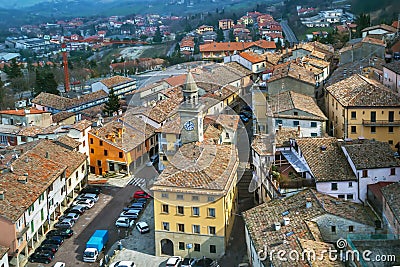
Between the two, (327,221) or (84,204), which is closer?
(327,221)

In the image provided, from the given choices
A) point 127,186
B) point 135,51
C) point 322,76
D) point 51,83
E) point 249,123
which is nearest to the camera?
point 127,186

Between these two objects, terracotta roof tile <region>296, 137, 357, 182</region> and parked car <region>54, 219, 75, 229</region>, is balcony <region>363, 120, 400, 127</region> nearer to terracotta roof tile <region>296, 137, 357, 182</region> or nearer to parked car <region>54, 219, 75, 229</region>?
terracotta roof tile <region>296, 137, 357, 182</region>

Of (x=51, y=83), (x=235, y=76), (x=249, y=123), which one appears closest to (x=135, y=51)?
(x=51, y=83)

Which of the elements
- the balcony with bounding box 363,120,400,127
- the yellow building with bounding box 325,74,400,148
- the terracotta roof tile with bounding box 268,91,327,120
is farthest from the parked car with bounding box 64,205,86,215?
the balcony with bounding box 363,120,400,127

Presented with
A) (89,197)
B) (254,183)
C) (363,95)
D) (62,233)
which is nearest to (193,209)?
(254,183)

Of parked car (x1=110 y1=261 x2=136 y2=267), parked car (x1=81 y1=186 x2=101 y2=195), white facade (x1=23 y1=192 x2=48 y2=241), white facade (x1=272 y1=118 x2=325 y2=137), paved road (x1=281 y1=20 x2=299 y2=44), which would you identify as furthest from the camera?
paved road (x1=281 y1=20 x2=299 y2=44)

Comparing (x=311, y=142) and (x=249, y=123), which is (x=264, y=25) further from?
(x=311, y=142)
